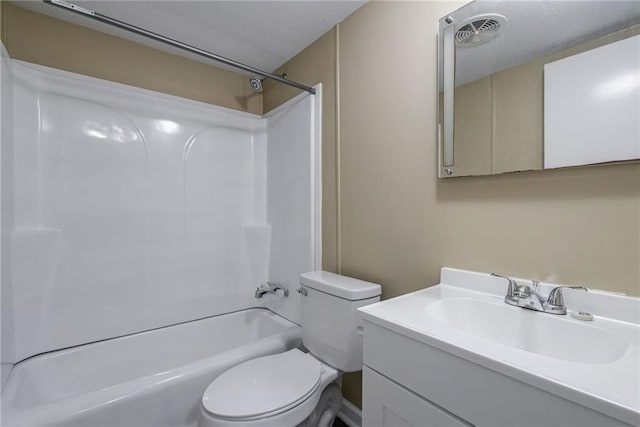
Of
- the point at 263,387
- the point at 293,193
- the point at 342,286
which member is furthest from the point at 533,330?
the point at 293,193

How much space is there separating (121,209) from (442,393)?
1.91 meters

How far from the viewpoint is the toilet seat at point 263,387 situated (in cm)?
103

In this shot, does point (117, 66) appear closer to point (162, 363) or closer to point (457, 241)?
point (162, 363)

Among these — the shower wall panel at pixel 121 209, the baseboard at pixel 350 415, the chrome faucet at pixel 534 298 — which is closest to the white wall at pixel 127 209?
the shower wall panel at pixel 121 209

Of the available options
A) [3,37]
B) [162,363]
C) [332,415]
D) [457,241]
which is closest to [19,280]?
[162,363]

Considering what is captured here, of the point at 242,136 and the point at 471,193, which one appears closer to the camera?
the point at 471,193

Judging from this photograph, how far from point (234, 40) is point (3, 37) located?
114 centimetres

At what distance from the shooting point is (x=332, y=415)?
136cm

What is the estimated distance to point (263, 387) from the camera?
1157 mm

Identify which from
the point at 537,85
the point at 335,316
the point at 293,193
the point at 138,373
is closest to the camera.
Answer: the point at 537,85

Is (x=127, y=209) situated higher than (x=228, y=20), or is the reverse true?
(x=228, y=20)

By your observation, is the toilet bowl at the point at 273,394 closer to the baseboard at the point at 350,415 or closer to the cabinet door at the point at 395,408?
the baseboard at the point at 350,415

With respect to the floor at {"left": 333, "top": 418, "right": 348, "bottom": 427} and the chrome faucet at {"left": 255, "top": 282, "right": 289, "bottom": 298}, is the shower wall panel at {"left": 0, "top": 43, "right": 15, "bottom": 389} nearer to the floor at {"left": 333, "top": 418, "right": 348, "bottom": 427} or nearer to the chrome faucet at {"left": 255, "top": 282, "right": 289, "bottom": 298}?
the chrome faucet at {"left": 255, "top": 282, "right": 289, "bottom": 298}

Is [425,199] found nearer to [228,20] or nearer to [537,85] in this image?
[537,85]
